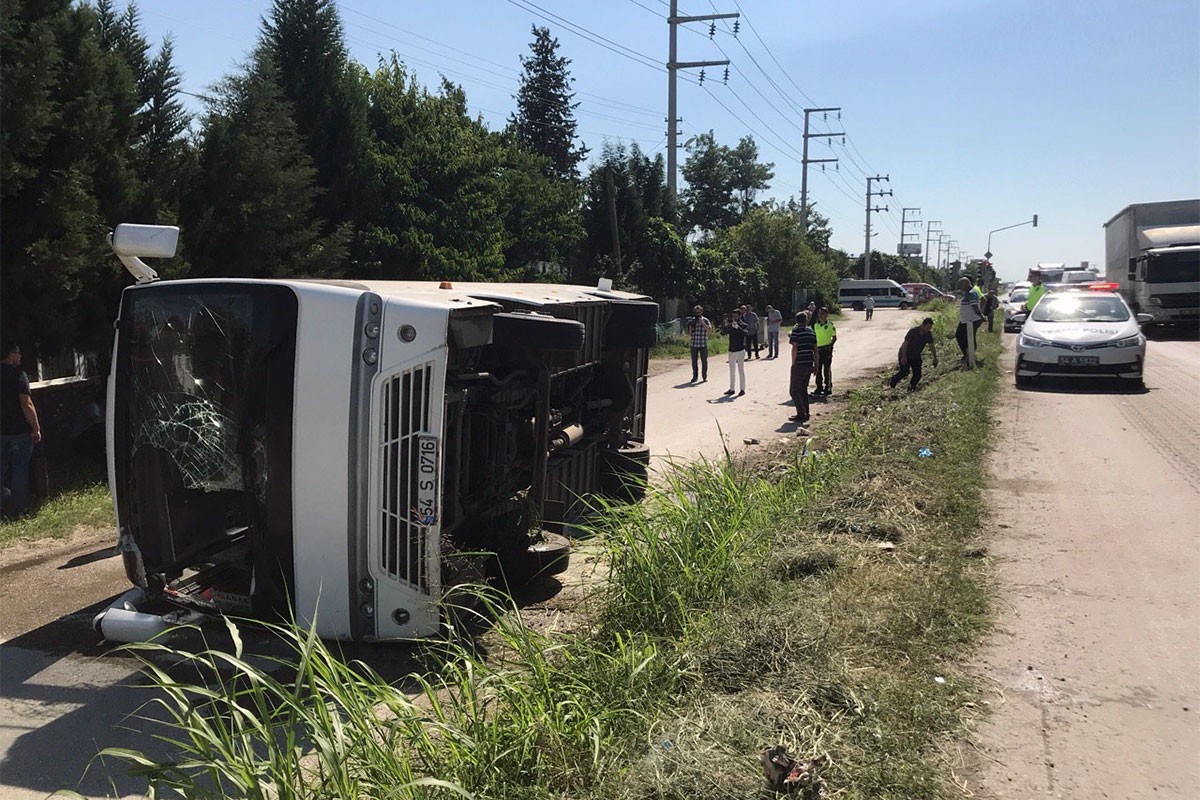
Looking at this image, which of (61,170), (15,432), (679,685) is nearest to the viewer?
(679,685)

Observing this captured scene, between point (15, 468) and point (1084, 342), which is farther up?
point (1084, 342)

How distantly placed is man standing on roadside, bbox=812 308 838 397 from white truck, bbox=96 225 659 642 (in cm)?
1163

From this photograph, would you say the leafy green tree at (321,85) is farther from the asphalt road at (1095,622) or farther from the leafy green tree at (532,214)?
the asphalt road at (1095,622)

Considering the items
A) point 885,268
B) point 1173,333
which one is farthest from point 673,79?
point 885,268

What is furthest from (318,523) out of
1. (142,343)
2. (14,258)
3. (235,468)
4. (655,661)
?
(14,258)

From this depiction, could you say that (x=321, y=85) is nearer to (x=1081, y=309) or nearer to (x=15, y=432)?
(x=15, y=432)

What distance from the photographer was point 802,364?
46.9 feet

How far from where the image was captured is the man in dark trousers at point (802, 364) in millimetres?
14281

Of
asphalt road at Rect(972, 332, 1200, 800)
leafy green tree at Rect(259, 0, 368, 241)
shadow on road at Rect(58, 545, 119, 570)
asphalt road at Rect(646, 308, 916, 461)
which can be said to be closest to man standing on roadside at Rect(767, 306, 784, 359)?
asphalt road at Rect(646, 308, 916, 461)

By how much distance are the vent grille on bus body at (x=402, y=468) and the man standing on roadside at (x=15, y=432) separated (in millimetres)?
5152

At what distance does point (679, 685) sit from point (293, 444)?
95.4 inches

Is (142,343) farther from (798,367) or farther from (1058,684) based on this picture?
(798,367)

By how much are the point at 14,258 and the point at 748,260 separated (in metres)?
37.3

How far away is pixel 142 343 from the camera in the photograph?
543 cm
